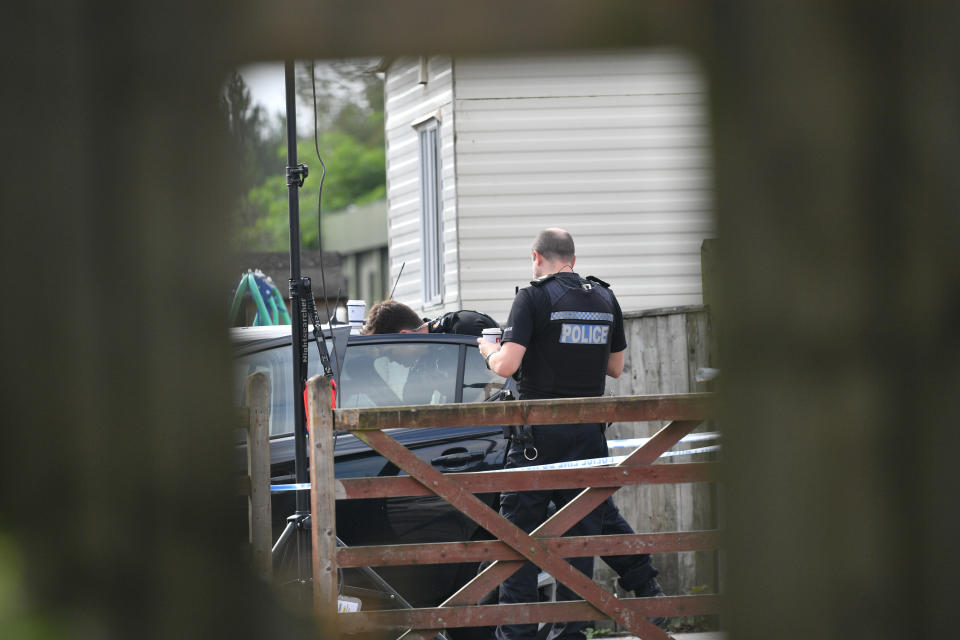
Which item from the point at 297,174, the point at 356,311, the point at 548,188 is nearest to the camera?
the point at 297,174

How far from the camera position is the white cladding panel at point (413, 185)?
1066 centimetres

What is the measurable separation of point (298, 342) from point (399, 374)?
66 centimetres

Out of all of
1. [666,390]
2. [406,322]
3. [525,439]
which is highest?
[406,322]

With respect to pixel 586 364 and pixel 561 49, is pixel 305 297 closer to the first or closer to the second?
pixel 586 364

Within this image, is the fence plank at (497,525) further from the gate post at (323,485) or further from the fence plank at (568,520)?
the gate post at (323,485)

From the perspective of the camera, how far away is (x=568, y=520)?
188 inches

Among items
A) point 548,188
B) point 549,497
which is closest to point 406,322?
point 549,497

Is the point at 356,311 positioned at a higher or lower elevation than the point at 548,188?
lower

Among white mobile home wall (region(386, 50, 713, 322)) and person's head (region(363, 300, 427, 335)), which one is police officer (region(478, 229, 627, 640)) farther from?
white mobile home wall (region(386, 50, 713, 322))

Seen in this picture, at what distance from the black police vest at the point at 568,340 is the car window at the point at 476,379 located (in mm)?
823

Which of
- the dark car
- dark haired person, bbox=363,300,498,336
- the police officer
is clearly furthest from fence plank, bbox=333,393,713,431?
dark haired person, bbox=363,300,498,336

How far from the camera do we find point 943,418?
32.3 inches

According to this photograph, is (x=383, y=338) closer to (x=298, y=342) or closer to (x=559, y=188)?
(x=298, y=342)

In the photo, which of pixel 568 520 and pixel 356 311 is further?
pixel 356 311
